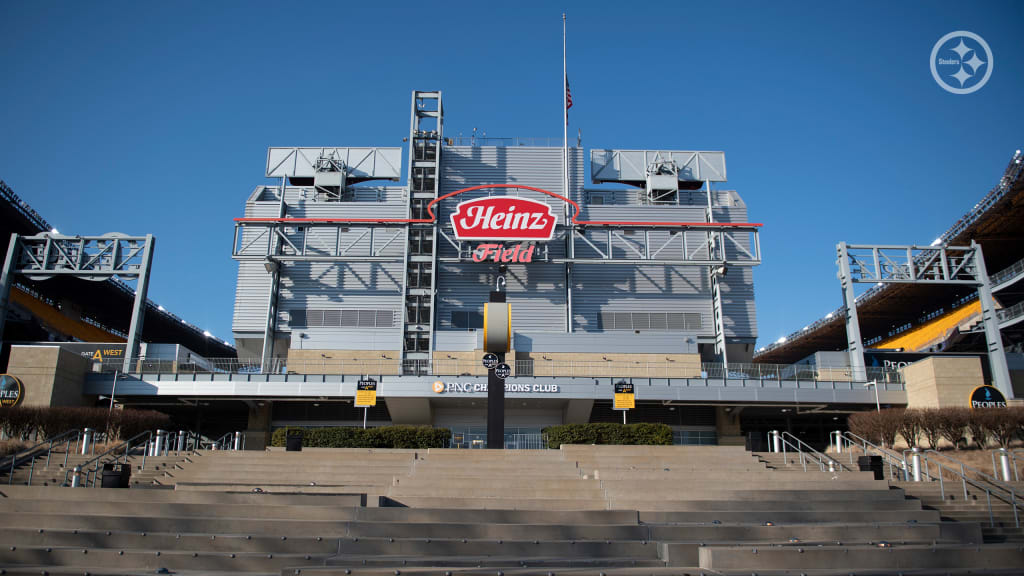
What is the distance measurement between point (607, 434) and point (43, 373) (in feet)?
86.2

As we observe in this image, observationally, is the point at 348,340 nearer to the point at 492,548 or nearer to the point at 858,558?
the point at 492,548

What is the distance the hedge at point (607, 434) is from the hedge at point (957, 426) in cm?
919

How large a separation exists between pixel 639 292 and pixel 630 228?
179 inches

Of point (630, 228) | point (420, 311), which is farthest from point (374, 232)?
point (630, 228)

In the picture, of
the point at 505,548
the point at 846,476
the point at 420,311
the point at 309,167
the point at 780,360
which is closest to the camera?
the point at 505,548

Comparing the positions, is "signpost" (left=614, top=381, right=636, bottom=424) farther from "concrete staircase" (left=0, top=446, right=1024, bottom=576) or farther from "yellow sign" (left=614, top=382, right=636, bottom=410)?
"concrete staircase" (left=0, top=446, right=1024, bottom=576)

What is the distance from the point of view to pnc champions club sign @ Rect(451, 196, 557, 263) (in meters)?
47.2

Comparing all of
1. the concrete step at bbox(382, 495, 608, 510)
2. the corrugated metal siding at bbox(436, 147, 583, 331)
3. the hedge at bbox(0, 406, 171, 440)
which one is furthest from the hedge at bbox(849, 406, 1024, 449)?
the hedge at bbox(0, 406, 171, 440)

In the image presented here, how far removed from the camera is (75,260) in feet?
154

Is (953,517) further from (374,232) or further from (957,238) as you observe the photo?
(957,238)

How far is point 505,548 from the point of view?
1414 centimetres

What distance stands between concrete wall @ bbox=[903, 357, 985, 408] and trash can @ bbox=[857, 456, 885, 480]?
1559 cm

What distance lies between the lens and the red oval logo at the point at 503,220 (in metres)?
47.2

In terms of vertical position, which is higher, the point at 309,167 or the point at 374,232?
the point at 309,167
